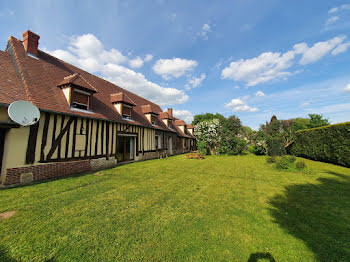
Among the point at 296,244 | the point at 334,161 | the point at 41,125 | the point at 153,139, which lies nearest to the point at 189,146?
the point at 153,139

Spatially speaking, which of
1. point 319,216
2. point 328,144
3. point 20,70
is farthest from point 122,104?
point 328,144

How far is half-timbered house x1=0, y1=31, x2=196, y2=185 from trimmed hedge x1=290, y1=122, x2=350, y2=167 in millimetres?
14192

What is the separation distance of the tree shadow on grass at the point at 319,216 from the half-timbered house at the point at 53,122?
332 inches

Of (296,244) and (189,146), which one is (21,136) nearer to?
(296,244)

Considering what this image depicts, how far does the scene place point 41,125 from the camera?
6.00 m

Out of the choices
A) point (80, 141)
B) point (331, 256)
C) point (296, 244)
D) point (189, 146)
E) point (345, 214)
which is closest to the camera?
point (331, 256)

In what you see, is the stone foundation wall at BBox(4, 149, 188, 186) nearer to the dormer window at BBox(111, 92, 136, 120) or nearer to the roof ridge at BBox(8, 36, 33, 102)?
the roof ridge at BBox(8, 36, 33, 102)

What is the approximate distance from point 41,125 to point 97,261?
6444 millimetres

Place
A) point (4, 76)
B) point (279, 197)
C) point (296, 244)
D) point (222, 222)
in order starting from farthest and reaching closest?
point (4, 76)
point (279, 197)
point (222, 222)
point (296, 244)

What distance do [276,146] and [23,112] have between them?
1932 centimetres

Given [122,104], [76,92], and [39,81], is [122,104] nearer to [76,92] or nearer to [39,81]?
[76,92]

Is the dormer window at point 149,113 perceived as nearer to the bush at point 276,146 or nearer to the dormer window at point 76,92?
the dormer window at point 76,92

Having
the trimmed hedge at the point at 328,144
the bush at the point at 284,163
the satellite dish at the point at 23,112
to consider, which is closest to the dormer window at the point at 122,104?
the satellite dish at the point at 23,112

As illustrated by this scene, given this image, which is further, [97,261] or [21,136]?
[21,136]
